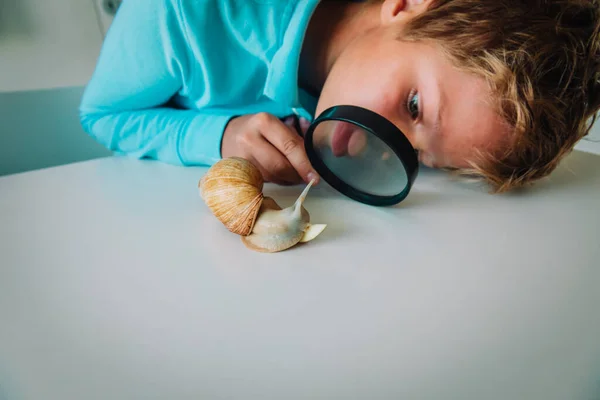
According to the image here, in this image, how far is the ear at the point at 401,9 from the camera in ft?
2.21

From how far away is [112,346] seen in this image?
0.33 metres

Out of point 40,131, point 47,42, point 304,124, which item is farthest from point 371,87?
point 47,42

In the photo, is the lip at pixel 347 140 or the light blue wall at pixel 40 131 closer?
the lip at pixel 347 140

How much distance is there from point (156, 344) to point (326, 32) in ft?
2.34

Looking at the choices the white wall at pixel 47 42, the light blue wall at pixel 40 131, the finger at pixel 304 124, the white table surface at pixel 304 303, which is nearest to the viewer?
the white table surface at pixel 304 303

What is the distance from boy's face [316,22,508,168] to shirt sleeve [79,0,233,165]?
27 centimetres

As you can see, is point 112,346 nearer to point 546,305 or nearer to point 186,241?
point 186,241

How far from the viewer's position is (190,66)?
779 mm

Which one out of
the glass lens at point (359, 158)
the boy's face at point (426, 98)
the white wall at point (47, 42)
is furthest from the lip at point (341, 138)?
the white wall at point (47, 42)

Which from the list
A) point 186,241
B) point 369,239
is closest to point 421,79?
point 369,239

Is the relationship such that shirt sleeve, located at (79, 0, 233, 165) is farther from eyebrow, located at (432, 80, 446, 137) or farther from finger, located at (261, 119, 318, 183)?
eyebrow, located at (432, 80, 446, 137)

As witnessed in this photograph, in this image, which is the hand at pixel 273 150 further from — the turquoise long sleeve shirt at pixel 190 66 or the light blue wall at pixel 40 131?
the light blue wall at pixel 40 131

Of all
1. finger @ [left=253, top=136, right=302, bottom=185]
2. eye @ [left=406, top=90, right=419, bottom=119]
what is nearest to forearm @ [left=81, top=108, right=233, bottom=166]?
finger @ [left=253, top=136, right=302, bottom=185]

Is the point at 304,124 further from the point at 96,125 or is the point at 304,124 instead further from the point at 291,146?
the point at 96,125
